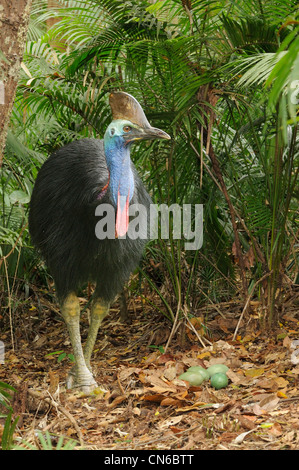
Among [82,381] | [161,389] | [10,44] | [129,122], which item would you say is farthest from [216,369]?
[10,44]

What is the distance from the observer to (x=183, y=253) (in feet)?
13.2

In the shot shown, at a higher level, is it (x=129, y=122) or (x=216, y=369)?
(x=129, y=122)

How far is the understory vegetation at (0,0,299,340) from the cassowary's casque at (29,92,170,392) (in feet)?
0.62

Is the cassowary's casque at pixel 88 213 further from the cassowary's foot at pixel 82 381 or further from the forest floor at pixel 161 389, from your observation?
the forest floor at pixel 161 389

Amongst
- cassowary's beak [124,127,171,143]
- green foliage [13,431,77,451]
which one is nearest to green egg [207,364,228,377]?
green foliage [13,431,77,451]

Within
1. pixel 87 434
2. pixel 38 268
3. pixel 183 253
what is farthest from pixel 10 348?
pixel 87 434

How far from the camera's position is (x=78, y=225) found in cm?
326

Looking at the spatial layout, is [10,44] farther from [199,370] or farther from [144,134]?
[199,370]

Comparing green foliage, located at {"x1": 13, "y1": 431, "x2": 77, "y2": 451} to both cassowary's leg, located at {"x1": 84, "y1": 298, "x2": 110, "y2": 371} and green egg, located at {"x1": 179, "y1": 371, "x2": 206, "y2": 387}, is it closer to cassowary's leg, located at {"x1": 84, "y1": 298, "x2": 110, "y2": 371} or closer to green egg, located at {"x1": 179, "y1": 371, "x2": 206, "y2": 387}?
green egg, located at {"x1": 179, "y1": 371, "x2": 206, "y2": 387}

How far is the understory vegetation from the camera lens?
10.9 ft

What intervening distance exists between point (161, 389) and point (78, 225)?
89 centimetres

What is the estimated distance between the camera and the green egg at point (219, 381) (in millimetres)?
3033

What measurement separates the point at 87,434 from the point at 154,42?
1910 millimetres

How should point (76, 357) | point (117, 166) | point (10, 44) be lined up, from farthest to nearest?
point (76, 357)
point (117, 166)
point (10, 44)
